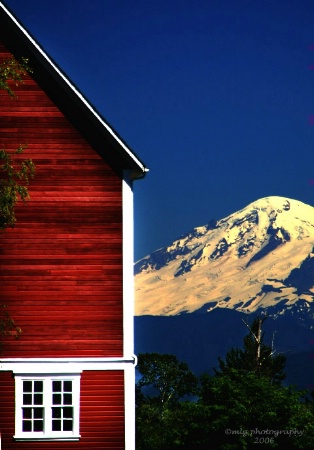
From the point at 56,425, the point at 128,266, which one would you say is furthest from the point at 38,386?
the point at 128,266

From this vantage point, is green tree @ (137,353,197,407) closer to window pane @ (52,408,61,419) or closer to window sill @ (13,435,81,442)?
window pane @ (52,408,61,419)

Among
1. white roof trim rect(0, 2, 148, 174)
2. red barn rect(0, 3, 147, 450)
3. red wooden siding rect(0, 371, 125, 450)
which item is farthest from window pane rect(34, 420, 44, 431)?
white roof trim rect(0, 2, 148, 174)

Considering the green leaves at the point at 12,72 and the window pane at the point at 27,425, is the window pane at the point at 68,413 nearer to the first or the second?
the window pane at the point at 27,425

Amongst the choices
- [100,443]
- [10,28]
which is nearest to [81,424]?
[100,443]


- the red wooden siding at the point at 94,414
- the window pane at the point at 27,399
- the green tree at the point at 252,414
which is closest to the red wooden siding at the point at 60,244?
the red wooden siding at the point at 94,414

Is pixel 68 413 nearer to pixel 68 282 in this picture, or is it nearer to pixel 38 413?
pixel 38 413

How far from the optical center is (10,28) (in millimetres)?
28891

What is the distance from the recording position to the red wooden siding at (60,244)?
91.0ft

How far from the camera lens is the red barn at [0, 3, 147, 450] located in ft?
90.9

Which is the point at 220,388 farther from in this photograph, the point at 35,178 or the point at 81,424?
the point at 35,178

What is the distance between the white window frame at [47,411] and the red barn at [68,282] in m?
0.03

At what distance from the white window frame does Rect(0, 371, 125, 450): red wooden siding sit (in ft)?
0.41

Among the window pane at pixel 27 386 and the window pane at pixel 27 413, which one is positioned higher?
the window pane at pixel 27 386

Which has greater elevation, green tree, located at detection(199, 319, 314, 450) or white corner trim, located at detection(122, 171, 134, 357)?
white corner trim, located at detection(122, 171, 134, 357)
